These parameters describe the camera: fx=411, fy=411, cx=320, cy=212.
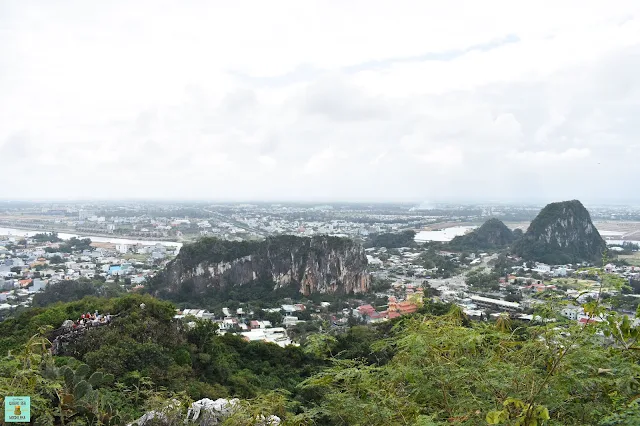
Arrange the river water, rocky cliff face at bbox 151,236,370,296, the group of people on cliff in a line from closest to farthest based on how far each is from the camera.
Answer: the group of people on cliff → rocky cliff face at bbox 151,236,370,296 → the river water

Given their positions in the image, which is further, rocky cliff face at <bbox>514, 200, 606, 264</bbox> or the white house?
rocky cliff face at <bbox>514, 200, 606, 264</bbox>

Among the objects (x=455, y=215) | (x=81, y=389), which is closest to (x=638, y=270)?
(x=81, y=389)

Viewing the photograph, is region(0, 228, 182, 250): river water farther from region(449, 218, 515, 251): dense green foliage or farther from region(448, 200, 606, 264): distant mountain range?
region(448, 200, 606, 264): distant mountain range

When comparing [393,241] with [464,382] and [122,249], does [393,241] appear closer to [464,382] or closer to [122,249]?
[122,249]

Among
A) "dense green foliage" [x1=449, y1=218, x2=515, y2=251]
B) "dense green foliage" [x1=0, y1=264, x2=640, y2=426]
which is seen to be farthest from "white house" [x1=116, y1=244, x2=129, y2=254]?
"dense green foliage" [x1=0, y1=264, x2=640, y2=426]

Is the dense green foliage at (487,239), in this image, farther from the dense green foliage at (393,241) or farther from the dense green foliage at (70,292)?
the dense green foliage at (70,292)

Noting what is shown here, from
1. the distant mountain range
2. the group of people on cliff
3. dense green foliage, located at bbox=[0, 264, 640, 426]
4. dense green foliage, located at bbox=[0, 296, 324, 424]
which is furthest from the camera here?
the distant mountain range

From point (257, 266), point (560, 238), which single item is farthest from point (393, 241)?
point (257, 266)

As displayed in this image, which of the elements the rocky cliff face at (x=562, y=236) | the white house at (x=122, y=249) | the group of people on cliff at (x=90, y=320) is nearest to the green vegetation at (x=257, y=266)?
the white house at (x=122, y=249)
